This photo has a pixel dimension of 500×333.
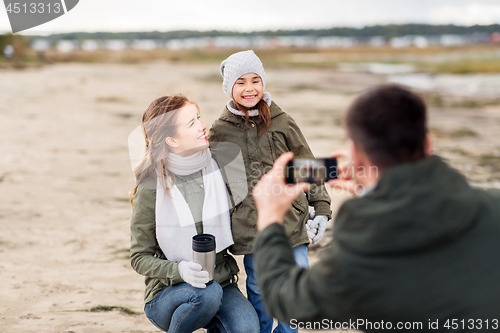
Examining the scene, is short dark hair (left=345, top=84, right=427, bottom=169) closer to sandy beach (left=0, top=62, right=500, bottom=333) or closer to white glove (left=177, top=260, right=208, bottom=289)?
white glove (left=177, top=260, right=208, bottom=289)

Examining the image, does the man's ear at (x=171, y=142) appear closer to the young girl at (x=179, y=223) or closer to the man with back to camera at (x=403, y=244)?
the young girl at (x=179, y=223)

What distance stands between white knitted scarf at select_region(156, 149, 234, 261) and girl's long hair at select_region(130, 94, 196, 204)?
57mm

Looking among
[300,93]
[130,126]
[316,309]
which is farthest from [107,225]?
[300,93]

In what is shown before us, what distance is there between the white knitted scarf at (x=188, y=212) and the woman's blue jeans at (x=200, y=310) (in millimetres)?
212

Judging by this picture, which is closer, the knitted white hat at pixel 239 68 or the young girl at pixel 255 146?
the young girl at pixel 255 146

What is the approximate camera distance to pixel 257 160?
273cm

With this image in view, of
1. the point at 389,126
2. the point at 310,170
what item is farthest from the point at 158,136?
the point at 389,126

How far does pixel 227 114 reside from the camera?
285 centimetres

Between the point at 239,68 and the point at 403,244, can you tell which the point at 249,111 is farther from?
the point at 403,244

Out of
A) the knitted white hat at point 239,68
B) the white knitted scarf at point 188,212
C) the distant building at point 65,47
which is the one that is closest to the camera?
the white knitted scarf at point 188,212

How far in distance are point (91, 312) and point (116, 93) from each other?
16.5 meters

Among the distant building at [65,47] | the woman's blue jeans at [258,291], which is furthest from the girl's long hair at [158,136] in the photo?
the distant building at [65,47]

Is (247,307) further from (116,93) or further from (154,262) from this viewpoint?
(116,93)

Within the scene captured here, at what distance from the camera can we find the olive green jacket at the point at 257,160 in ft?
8.63
